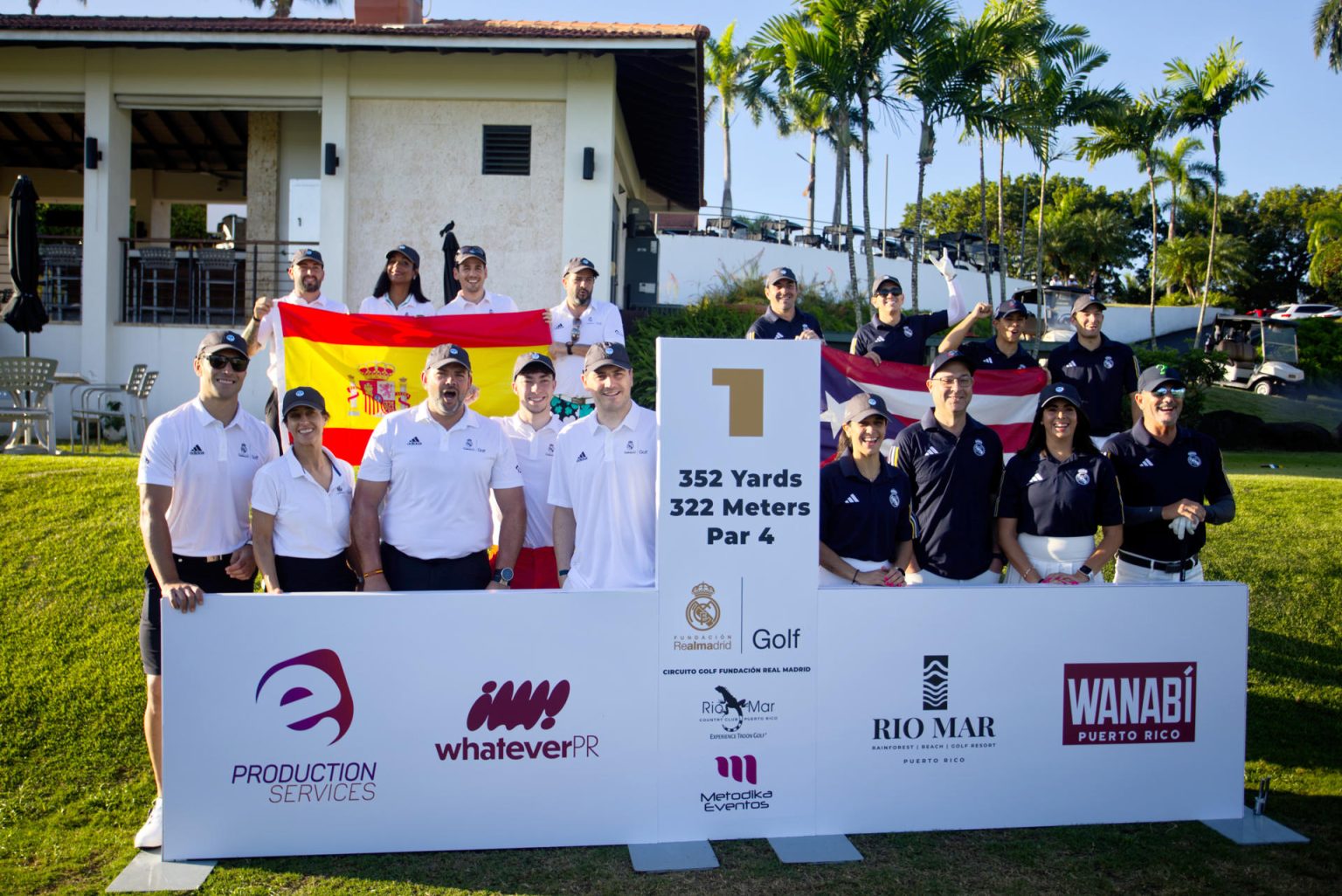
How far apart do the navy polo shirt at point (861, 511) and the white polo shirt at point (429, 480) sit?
62.2 inches

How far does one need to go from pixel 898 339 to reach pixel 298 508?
3934 millimetres

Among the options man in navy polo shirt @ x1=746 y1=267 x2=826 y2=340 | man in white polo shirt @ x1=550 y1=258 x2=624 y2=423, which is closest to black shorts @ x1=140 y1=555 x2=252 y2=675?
man in white polo shirt @ x1=550 y1=258 x2=624 y2=423

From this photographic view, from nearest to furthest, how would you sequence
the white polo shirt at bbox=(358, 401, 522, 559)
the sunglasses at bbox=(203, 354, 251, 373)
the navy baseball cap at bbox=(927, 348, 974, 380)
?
the sunglasses at bbox=(203, 354, 251, 373) < the white polo shirt at bbox=(358, 401, 522, 559) < the navy baseball cap at bbox=(927, 348, 974, 380)

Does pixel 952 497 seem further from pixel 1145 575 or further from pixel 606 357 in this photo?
pixel 606 357

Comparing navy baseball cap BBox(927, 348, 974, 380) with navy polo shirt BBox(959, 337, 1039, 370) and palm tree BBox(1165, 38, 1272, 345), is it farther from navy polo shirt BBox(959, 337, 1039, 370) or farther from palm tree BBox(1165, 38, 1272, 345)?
palm tree BBox(1165, 38, 1272, 345)

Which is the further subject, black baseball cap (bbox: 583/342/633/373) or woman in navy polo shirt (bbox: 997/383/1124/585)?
woman in navy polo shirt (bbox: 997/383/1124/585)

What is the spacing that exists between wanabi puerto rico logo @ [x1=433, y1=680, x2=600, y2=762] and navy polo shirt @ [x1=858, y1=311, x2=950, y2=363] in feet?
11.4

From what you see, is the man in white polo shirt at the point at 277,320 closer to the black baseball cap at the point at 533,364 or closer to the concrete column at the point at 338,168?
the black baseball cap at the point at 533,364

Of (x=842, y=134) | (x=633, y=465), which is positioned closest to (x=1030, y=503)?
(x=633, y=465)

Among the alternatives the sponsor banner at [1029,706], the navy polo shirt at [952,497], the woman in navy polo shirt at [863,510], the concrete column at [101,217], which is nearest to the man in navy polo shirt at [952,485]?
the navy polo shirt at [952,497]

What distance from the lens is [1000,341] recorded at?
6719 mm

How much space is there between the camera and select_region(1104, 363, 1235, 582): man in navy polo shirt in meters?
5.38

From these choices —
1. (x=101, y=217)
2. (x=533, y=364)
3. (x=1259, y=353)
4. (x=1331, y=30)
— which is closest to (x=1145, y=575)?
(x=533, y=364)

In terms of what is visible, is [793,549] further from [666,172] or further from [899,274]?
[899,274]
